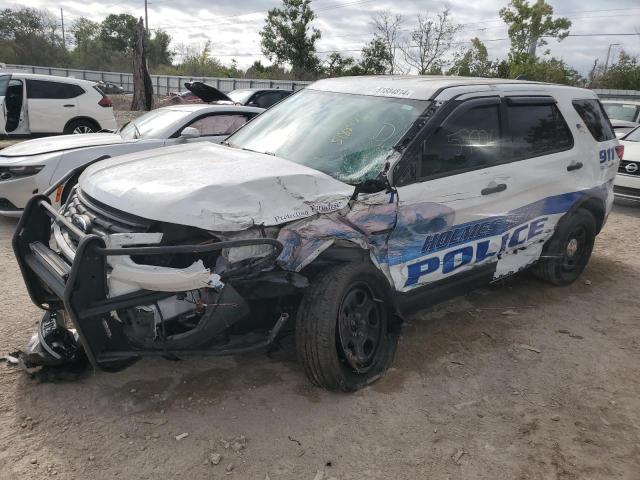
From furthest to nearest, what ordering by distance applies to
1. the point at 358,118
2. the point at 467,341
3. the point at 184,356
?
the point at 467,341, the point at 358,118, the point at 184,356

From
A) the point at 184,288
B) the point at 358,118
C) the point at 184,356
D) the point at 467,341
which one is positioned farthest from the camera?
the point at 467,341

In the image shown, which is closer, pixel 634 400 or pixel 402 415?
pixel 402 415

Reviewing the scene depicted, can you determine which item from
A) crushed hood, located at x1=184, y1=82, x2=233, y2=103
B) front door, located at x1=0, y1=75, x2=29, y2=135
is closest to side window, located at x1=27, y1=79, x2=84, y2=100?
front door, located at x1=0, y1=75, x2=29, y2=135

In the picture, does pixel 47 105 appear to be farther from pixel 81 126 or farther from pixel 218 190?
pixel 218 190

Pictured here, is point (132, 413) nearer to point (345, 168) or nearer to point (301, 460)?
point (301, 460)

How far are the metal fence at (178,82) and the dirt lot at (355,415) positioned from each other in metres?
22.4

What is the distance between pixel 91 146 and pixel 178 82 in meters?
32.0

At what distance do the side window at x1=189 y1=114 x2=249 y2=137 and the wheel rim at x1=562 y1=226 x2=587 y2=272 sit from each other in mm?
4370

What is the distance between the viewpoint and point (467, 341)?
3.96 metres

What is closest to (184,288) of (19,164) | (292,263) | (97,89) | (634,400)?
(292,263)

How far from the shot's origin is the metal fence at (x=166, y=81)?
29812 mm

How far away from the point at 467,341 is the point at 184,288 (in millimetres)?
2320

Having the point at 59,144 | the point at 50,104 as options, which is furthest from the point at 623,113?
the point at 50,104

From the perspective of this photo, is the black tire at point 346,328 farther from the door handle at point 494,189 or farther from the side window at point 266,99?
the side window at point 266,99
